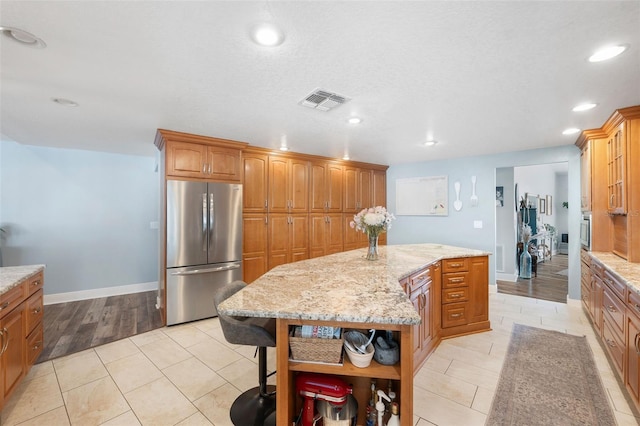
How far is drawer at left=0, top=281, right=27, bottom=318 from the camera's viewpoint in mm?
1854

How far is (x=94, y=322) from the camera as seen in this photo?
139 inches

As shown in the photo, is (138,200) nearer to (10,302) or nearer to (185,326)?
(185,326)

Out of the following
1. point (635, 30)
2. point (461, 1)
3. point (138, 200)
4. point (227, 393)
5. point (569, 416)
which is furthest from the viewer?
point (138, 200)

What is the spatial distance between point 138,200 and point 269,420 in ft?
14.5

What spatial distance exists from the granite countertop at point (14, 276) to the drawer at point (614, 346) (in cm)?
435

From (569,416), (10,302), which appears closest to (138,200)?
(10,302)

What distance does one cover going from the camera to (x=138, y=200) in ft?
15.9

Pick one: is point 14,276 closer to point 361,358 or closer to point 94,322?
point 94,322

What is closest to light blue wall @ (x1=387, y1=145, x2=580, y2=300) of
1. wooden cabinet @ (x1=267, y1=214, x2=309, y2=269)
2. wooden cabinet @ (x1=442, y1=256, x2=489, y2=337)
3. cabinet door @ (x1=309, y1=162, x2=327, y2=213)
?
cabinet door @ (x1=309, y1=162, x2=327, y2=213)

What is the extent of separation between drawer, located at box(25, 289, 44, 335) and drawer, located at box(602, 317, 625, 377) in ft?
14.9

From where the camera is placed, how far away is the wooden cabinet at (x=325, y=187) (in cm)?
480

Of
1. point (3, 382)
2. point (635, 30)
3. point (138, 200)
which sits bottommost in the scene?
point (3, 382)

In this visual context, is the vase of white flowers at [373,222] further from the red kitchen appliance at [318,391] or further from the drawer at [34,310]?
the drawer at [34,310]

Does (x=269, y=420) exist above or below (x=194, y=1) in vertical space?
below
